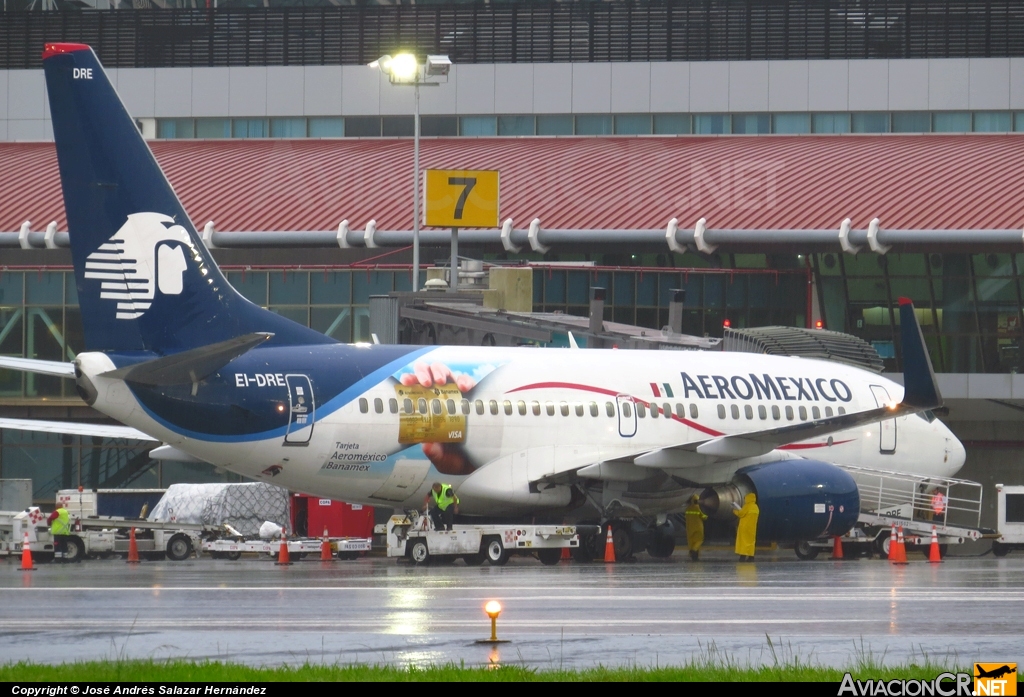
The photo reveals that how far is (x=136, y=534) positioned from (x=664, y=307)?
774 inches

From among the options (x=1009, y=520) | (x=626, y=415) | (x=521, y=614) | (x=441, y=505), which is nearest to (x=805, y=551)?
(x=626, y=415)

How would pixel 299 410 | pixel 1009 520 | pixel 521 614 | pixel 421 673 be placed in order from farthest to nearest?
pixel 1009 520 < pixel 299 410 < pixel 521 614 < pixel 421 673

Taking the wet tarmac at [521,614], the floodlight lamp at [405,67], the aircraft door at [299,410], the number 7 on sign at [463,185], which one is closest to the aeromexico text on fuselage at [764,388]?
the wet tarmac at [521,614]

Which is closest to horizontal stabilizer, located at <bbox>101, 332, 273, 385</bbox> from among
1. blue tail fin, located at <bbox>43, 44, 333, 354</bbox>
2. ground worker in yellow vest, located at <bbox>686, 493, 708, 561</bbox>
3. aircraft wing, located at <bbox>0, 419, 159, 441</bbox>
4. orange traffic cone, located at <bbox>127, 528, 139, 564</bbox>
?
blue tail fin, located at <bbox>43, 44, 333, 354</bbox>

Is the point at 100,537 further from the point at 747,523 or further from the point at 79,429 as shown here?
the point at 747,523

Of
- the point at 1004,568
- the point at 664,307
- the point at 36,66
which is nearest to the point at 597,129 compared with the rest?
the point at 664,307

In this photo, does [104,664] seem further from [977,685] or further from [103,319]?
[103,319]

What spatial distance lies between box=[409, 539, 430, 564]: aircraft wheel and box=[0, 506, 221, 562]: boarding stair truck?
18.6 ft

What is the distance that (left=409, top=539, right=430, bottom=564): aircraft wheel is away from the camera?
84.7 feet

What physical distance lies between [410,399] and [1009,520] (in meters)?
14.8

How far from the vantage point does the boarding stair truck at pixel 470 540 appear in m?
25.8

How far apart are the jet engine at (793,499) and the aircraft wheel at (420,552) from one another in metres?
5.03

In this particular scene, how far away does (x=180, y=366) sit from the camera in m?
23.7

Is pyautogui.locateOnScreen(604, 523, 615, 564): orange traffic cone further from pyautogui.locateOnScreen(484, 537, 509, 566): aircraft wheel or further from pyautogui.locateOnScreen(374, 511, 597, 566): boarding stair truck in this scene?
pyautogui.locateOnScreen(484, 537, 509, 566): aircraft wheel
